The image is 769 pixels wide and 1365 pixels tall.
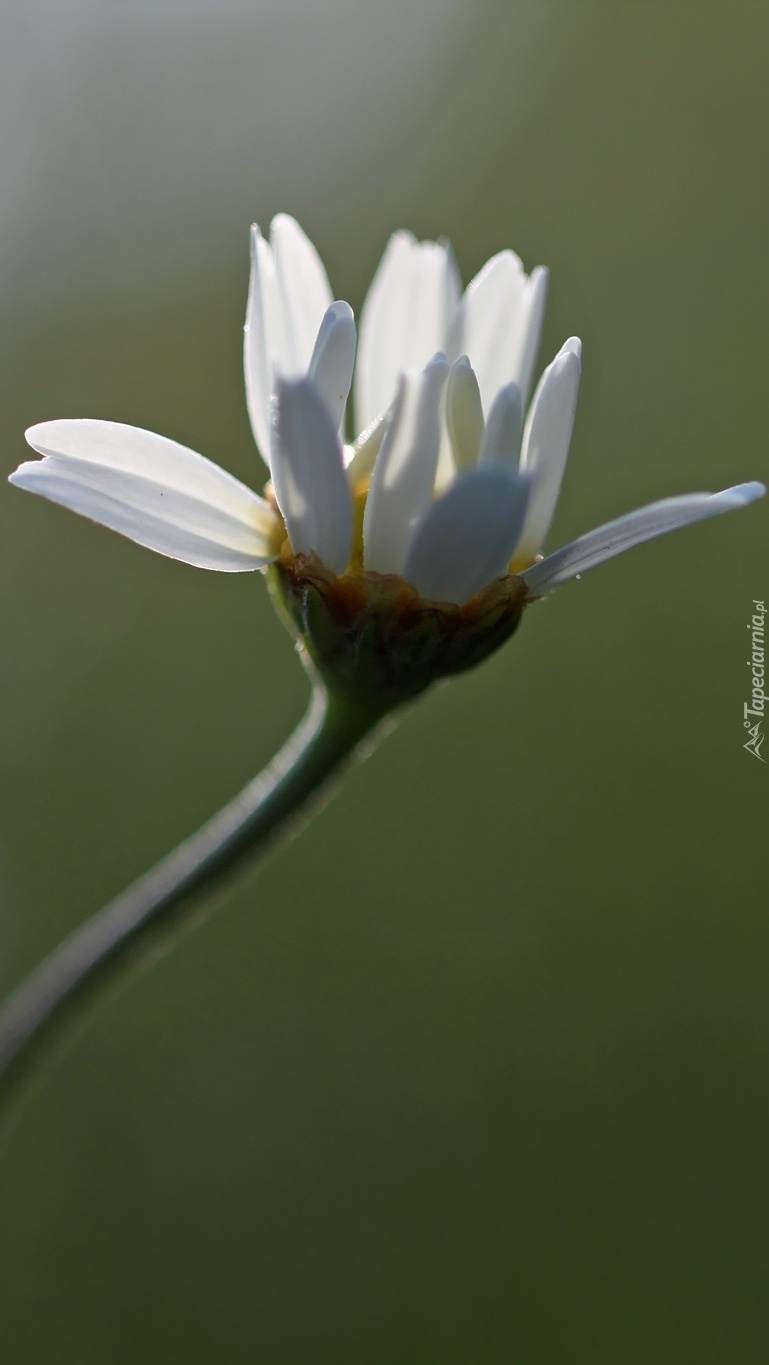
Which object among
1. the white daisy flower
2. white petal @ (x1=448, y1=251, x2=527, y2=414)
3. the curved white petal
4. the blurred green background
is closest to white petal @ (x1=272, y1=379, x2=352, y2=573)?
the white daisy flower

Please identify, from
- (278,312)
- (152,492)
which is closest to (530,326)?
(278,312)

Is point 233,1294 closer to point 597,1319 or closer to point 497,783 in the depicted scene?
point 597,1319

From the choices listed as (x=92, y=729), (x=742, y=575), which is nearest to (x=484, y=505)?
(x=742, y=575)

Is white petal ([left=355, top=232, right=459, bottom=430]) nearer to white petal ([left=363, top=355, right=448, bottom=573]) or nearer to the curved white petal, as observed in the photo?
the curved white petal

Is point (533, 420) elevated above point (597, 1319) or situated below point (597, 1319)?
above

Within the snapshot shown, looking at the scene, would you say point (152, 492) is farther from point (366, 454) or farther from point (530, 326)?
point (530, 326)

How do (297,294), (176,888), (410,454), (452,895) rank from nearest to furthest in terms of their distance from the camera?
(176,888)
(410,454)
(297,294)
(452,895)

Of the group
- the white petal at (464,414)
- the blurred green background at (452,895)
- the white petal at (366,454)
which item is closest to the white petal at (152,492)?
the white petal at (366,454)
